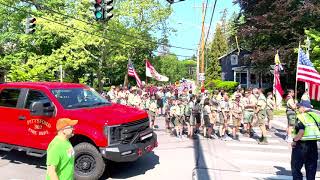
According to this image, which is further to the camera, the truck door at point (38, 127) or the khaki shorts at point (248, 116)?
the khaki shorts at point (248, 116)

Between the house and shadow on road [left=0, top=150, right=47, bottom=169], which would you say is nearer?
shadow on road [left=0, top=150, right=47, bottom=169]

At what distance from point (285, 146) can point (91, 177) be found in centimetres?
719

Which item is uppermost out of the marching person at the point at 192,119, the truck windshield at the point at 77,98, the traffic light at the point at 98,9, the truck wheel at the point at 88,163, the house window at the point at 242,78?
the traffic light at the point at 98,9

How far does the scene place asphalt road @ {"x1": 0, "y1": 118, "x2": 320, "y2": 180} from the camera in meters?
9.64

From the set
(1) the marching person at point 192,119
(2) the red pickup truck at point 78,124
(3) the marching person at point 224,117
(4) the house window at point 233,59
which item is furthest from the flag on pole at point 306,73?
(4) the house window at point 233,59

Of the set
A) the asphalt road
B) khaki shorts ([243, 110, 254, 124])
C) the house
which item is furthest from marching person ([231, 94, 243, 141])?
the house

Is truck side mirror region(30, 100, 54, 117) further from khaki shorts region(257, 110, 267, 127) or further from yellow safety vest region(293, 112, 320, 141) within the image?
khaki shorts region(257, 110, 267, 127)

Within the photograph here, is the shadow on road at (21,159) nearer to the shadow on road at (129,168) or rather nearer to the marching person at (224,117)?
the shadow on road at (129,168)

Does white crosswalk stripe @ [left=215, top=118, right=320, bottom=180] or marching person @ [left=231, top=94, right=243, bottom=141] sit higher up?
marching person @ [left=231, top=94, right=243, bottom=141]

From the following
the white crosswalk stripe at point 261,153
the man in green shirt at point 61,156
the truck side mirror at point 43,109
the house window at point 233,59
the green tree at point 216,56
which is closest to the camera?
the man in green shirt at point 61,156

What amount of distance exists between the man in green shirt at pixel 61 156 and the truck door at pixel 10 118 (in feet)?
16.0

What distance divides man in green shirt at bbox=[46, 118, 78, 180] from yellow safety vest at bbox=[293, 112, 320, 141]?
463 centimetres

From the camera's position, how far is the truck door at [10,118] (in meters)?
9.86

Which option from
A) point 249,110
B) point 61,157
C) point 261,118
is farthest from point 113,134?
point 249,110
